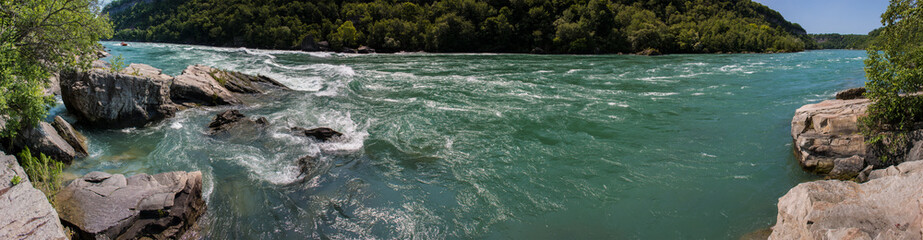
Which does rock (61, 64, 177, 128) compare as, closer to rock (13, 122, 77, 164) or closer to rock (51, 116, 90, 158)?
rock (51, 116, 90, 158)

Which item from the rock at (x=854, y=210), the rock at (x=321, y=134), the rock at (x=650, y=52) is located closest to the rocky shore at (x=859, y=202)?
the rock at (x=854, y=210)

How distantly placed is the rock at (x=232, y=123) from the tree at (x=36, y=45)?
4053 millimetres

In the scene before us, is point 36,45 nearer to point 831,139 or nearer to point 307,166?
point 307,166

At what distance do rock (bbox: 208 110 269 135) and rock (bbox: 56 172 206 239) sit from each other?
6.06 metres

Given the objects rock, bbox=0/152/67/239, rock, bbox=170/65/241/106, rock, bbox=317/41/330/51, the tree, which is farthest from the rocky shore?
rock, bbox=317/41/330/51

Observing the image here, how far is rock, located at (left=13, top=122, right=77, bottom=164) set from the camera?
938 centimetres

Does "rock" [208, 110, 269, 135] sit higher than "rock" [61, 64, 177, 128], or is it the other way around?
Result: "rock" [61, 64, 177, 128]

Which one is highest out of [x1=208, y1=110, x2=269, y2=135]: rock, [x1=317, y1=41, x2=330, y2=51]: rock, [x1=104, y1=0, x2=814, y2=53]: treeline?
[x1=104, y1=0, x2=814, y2=53]: treeline

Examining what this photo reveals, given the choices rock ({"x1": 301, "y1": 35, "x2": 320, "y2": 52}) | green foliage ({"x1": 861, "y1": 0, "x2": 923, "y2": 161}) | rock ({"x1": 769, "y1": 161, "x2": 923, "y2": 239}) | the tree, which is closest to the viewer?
rock ({"x1": 769, "y1": 161, "x2": 923, "y2": 239})

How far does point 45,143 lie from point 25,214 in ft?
17.7

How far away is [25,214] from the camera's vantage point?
6027 millimetres

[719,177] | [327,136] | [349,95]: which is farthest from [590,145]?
[349,95]

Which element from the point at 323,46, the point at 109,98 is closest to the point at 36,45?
the point at 109,98

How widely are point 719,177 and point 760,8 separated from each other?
667 ft
